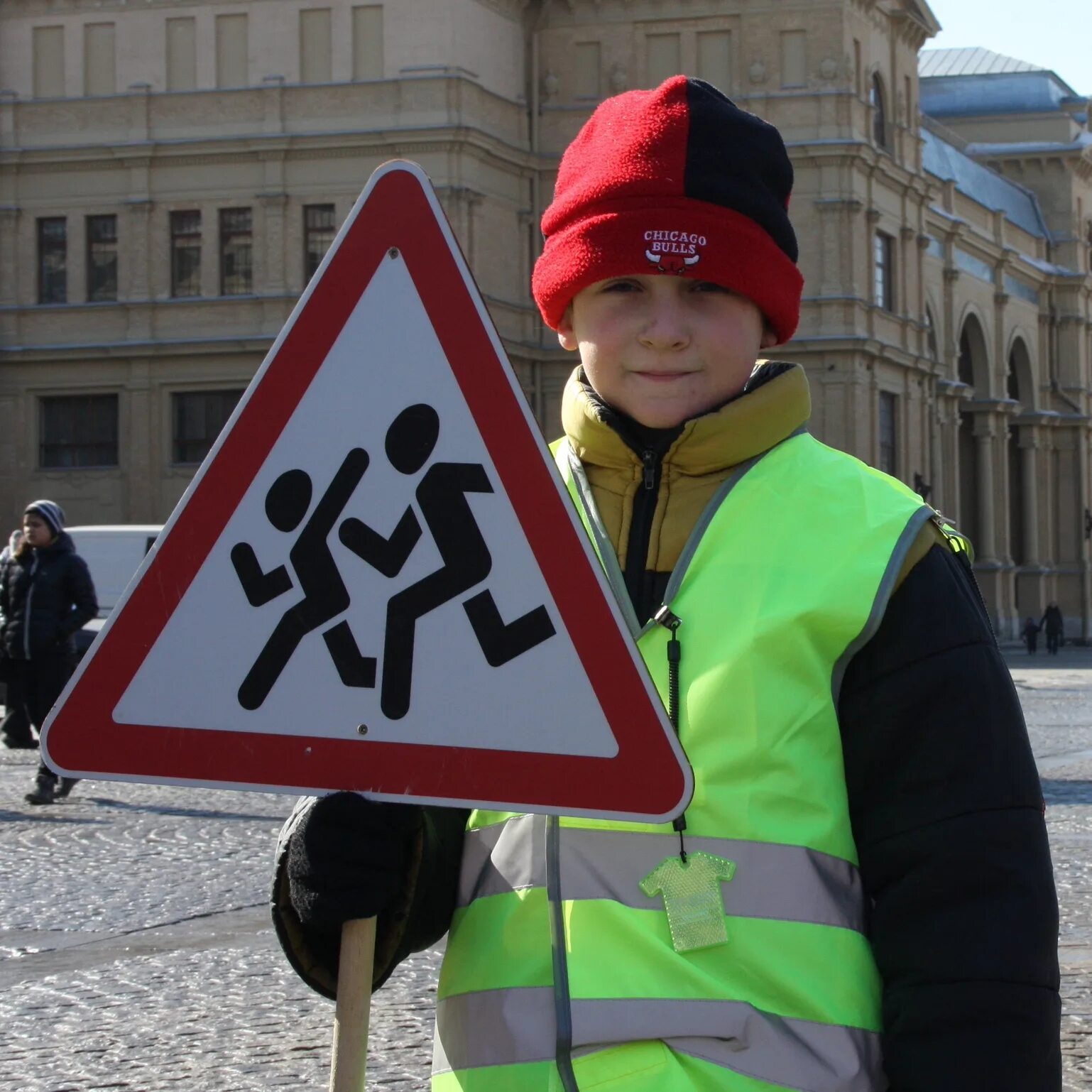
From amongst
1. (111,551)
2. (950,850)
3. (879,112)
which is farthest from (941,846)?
(879,112)

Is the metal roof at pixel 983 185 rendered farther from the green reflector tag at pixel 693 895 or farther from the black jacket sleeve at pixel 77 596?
the green reflector tag at pixel 693 895

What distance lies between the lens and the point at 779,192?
2361 millimetres

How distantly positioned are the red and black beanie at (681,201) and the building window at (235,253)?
136ft

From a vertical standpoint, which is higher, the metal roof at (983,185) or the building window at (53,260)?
the metal roof at (983,185)

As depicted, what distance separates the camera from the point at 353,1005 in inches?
81.1

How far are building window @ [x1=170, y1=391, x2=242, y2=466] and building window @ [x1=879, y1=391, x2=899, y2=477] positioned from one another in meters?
15.8

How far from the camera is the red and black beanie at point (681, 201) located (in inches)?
88.1

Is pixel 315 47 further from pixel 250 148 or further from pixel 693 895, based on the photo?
pixel 693 895

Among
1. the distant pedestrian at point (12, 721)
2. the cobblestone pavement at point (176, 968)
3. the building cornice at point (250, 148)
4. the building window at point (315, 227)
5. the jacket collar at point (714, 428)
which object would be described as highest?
the building cornice at point (250, 148)

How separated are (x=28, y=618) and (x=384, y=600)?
36.4 feet

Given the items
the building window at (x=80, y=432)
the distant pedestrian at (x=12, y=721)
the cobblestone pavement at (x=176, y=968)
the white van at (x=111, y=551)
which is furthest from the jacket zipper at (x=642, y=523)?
the building window at (x=80, y=432)

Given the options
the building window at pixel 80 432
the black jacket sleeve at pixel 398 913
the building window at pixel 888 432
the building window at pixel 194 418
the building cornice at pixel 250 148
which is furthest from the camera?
the building window at pixel 888 432

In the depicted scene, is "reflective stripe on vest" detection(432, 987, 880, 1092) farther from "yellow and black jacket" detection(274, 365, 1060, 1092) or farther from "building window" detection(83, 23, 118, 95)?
"building window" detection(83, 23, 118, 95)

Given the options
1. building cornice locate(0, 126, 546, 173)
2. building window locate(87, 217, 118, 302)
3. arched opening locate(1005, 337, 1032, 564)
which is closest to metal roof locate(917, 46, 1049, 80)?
arched opening locate(1005, 337, 1032, 564)
